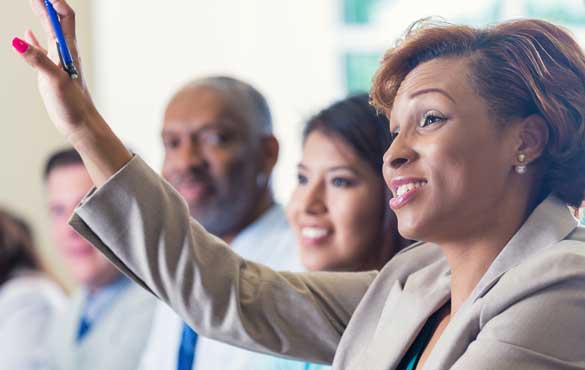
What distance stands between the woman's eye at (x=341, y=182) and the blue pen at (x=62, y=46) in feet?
2.41

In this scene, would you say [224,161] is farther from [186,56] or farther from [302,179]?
[186,56]

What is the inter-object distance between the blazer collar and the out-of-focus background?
319cm

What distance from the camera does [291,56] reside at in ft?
15.4

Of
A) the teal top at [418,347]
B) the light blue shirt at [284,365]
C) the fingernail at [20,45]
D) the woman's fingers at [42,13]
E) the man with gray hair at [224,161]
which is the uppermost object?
the woman's fingers at [42,13]

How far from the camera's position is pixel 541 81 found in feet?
4.30

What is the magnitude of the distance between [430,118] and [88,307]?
2.01 meters

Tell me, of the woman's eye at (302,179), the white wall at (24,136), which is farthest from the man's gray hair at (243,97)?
the white wall at (24,136)

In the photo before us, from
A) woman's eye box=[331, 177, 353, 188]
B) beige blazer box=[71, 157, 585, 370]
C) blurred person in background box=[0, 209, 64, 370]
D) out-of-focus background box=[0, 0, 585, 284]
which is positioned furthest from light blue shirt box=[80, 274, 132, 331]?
beige blazer box=[71, 157, 585, 370]

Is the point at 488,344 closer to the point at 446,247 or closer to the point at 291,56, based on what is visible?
the point at 446,247

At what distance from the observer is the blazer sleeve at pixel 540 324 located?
117 centimetres

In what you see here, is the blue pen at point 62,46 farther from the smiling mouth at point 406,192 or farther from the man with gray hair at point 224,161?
the man with gray hair at point 224,161

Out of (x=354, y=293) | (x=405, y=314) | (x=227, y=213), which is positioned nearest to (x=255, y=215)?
(x=227, y=213)

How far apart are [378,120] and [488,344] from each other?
2.76 ft

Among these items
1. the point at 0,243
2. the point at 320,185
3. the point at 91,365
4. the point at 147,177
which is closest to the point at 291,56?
the point at 0,243
